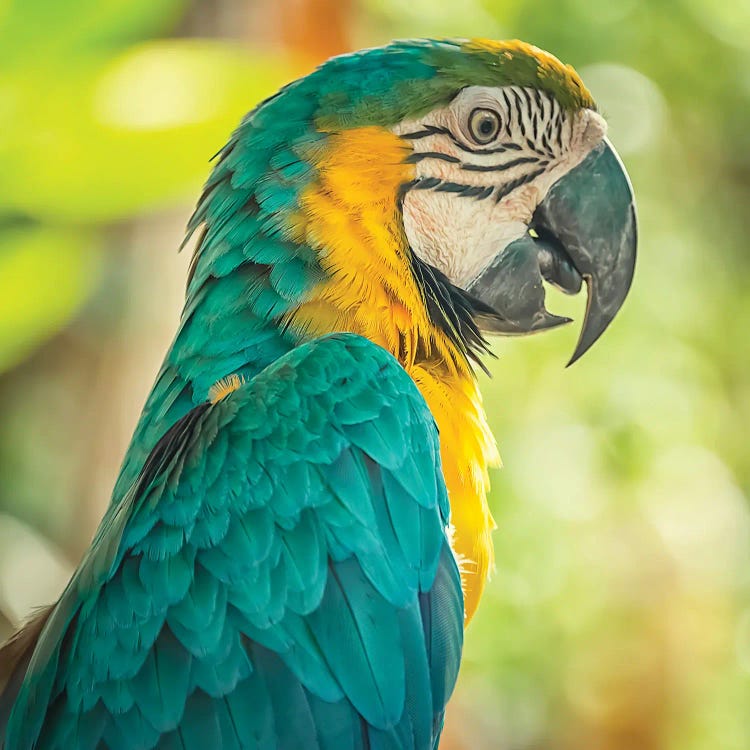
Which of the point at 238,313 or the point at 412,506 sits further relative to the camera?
the point at 238,313

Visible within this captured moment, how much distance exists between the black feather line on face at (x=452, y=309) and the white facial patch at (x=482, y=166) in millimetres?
24

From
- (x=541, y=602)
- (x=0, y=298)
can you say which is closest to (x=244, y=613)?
(x=0, y=298)

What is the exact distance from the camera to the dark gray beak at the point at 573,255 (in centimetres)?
142

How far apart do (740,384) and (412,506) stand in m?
3.97

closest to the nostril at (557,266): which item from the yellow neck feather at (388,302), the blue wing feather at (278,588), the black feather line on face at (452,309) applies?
the black feather line on face at (452,309)

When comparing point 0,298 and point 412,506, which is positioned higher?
point 0,298

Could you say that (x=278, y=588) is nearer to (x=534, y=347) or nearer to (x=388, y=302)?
(x=388, y=302)

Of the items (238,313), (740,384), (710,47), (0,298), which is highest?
(710,47)

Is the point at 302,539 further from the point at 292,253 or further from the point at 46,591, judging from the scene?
the point at 46,591

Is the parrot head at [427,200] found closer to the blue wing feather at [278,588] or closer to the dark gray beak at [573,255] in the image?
the dark gray beak at [573,255]

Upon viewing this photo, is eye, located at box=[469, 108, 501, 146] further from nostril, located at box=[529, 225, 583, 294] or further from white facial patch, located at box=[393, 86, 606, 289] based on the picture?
nostril, located at box=[529, 225, 583, 294]

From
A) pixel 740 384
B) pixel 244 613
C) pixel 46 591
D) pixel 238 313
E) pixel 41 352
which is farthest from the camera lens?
pixel 740 384

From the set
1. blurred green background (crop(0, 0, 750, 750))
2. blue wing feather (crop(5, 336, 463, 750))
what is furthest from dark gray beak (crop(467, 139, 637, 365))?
blurred green background (crop(0, 0, 750, 750))

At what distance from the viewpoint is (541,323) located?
4.74 feet
